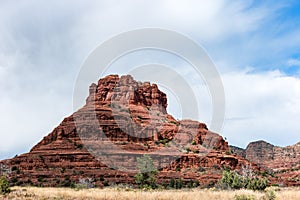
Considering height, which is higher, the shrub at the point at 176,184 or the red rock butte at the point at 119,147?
the red rock butte at the point at 119,147

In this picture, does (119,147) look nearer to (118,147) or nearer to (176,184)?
(118,147)

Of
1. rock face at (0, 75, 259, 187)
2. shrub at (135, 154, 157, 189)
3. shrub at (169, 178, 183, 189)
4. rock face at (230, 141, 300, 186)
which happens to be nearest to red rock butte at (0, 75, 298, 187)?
rock face at (0, 75, 259, 187)

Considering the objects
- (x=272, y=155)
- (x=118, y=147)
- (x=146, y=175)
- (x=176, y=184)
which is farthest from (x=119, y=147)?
(x=272, y=155)

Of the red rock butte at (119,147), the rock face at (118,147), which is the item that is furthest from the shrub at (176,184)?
the rock face at (118,147)

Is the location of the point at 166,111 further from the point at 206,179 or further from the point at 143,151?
the point at 206,179

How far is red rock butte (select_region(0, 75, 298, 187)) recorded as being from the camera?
242ft

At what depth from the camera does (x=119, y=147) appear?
86188mm

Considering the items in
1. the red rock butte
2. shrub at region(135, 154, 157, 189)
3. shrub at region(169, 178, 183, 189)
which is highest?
the red rock butte

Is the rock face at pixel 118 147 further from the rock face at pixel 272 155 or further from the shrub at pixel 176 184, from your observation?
the rock face at pixel 272 155

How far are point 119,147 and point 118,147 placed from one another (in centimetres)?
23

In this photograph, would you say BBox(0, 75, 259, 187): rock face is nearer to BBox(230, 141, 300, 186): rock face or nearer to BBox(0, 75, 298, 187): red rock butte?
BBox(0, 75, 298, 187): red rock butte

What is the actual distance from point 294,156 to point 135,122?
203 ft

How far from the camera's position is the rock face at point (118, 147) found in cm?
7388

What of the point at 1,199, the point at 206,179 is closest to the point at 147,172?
the point at 206,179
